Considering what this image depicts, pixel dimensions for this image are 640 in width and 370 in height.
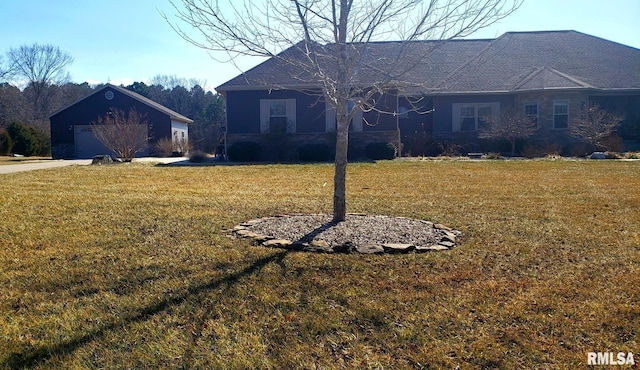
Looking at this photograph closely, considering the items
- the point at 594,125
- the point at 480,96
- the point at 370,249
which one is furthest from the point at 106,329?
the point at 480,96

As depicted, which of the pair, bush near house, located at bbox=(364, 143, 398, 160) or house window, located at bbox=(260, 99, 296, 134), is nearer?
bush near house, located at bbox=(364, 143, 398, 160)

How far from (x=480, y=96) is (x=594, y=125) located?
5.03 meters

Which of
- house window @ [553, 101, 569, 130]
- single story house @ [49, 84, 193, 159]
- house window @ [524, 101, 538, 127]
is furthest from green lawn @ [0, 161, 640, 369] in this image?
single story house @ [49, 84, 193, 159]

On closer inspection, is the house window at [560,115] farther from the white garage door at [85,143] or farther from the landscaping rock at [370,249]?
the white garage door at [85,143]

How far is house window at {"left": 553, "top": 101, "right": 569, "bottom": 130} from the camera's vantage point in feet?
70.4

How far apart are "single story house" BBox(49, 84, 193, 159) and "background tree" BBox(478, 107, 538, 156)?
19.0m

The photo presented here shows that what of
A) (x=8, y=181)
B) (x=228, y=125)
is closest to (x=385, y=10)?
(x=8, y=181)

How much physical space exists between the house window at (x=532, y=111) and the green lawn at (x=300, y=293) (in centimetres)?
1573

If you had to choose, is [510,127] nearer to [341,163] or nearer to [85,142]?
[341,163]

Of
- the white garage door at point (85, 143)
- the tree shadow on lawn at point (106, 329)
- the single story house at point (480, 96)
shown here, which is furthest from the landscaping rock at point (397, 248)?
the white garage door at point (85, 143)

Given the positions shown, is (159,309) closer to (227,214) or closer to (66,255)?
(66,255)

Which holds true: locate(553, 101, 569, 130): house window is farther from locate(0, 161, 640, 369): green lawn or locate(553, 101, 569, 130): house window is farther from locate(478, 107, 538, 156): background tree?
locate(0, 161, 640, 369): green lawn

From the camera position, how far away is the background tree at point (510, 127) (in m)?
20.7

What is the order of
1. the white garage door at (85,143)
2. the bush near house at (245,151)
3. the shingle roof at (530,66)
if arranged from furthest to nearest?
the white garage door at (85,143) < the shingle roof at (530,66) < the bush near house at (245,151)
